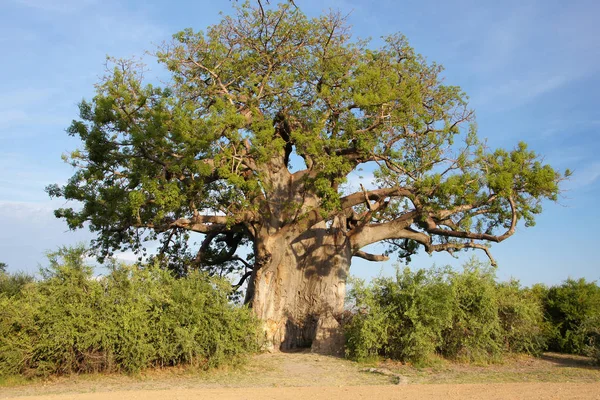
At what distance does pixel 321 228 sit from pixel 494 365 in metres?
6.47

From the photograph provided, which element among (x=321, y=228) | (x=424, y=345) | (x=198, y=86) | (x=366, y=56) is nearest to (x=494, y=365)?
(x=424, y=345)

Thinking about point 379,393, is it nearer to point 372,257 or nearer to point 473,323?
point 473,323

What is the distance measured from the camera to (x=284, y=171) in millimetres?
17297

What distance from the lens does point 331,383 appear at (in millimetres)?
10930

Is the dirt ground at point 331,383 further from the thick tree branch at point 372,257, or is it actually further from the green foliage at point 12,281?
the thick tree branch at point 372,257

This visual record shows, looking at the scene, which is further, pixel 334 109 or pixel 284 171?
pixel 284 171

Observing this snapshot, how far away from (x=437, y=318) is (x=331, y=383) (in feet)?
11.3

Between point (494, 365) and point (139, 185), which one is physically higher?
point (139, 185)

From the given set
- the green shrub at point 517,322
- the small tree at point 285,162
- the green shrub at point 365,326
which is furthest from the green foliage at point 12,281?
the green shrub at point 517,322

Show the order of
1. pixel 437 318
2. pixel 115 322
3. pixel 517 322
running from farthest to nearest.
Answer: pixel 517 322
pixel 437 318
pixel 115 322

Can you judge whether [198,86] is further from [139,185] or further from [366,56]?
[366,56]

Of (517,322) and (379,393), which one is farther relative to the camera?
(517,322)

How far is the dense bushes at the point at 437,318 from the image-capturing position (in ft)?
43.0

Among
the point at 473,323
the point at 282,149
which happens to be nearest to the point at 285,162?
the point at 282,149
